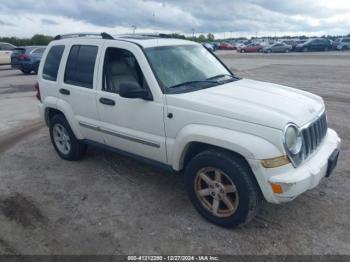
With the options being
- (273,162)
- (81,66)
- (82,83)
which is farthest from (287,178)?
(81,66)

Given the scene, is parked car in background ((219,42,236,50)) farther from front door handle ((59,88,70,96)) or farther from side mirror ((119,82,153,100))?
side mirror ((119,82,153,100))

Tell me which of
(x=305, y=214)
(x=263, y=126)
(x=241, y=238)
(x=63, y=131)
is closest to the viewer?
(x=263, y=126)

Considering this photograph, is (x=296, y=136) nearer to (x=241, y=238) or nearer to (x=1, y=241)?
(x=241, y=238)

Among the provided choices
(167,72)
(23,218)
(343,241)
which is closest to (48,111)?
(23,218)

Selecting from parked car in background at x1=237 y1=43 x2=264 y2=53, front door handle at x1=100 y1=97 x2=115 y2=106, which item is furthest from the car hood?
parked car in background at x1=237 y1=43 x2=264 y2=53

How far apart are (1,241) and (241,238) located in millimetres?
2352

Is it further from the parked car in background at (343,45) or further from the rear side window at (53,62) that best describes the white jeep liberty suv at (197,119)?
the parked car in background at (343,45)

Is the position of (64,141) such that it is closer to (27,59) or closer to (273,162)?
(273,162)

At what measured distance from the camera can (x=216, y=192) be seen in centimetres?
333

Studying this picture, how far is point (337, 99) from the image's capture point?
945 centimetres

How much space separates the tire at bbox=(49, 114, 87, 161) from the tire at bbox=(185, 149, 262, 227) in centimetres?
230

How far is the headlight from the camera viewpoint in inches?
116

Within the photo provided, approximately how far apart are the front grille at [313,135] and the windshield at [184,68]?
1.22 meters

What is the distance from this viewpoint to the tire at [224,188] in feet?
10.1
